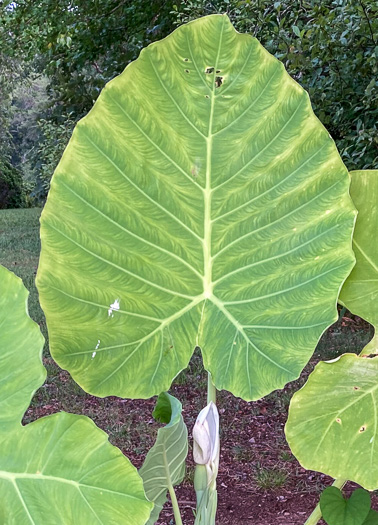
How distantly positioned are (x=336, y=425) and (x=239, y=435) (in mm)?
2433

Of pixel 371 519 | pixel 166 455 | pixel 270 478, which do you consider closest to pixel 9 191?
pixel 270 478

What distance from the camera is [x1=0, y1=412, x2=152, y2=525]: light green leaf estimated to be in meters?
0.52

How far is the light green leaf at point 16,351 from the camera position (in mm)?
506

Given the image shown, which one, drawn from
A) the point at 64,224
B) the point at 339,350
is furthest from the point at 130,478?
the point at 339,350

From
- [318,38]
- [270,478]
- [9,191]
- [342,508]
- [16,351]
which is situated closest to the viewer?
A: [16,351]

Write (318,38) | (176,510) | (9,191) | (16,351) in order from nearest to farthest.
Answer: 1. (16,351)
2. (176,510)
3. (318,38)
4. (9,191)

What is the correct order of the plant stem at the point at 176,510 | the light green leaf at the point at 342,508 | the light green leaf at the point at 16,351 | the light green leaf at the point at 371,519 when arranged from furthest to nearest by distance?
the light green leaf at the point at 371,519 → the light green leaf at the point at 342,508 → the plant stem at the point at 176,510 → the light green leaf at the point at 16,351

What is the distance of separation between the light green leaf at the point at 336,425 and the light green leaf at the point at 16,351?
235 millimetres

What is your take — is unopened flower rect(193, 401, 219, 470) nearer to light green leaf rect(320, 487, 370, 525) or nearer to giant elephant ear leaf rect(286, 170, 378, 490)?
giant elephant ear leaf rect(286, 170, 378, 490)

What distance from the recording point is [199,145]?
1.83ft

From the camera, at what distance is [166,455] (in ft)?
2.43

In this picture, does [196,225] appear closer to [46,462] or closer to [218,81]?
[218,81]

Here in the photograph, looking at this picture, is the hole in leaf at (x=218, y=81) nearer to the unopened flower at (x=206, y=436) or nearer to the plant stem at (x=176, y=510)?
the unopened flower at (x=206, y=436)

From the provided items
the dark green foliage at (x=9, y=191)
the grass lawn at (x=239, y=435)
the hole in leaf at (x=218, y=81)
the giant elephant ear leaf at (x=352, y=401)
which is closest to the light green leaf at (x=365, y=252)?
the giant elephant ear leaf at (x=352, y=401)
